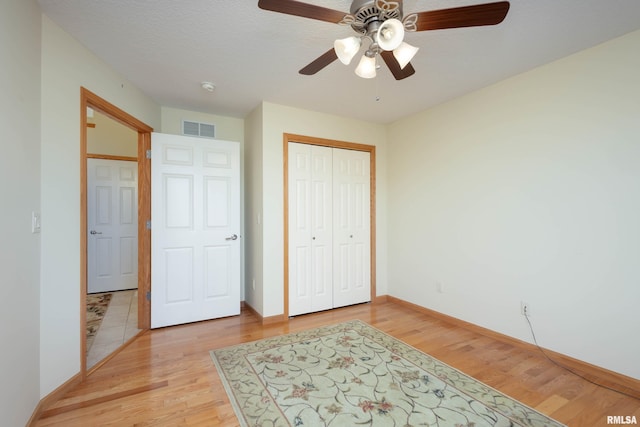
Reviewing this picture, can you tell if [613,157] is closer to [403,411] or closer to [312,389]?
[403,411]

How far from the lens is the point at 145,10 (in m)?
Result: 1.65

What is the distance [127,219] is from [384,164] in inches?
162

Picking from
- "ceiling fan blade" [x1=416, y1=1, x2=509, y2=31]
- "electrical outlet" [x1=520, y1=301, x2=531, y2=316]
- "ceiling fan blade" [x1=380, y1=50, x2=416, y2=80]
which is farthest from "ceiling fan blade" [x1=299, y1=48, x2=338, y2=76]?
"electrical outlet" [x1=520, y1=301, x2=531, y2=316]

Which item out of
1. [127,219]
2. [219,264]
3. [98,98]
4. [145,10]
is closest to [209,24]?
[145,10]

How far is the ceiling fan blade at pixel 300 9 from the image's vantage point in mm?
1185

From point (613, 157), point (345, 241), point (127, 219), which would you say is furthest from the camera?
point (127, 219)

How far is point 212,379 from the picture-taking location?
200cm

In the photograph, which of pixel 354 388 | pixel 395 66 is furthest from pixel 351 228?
pixel 395 66

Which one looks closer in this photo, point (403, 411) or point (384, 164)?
point (403, 411)

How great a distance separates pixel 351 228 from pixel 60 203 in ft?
9.30

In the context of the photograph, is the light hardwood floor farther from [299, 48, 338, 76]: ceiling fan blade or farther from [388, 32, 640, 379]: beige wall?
[299, 48, 338, 76]: ceiling fan blade

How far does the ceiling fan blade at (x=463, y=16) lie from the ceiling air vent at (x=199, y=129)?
111 inches

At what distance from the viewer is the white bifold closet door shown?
326 cm

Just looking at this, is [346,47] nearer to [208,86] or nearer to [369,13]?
[369,13]
